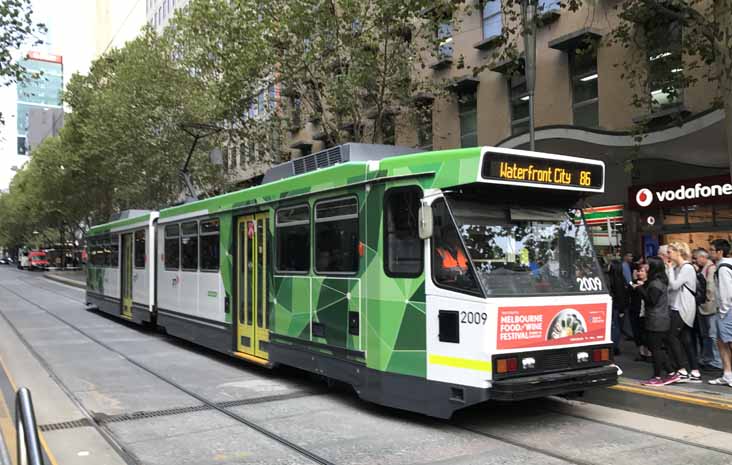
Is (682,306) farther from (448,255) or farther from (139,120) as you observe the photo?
(139,120)

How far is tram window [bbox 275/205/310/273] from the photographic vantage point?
8.32 m

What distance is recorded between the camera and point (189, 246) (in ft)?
40.6

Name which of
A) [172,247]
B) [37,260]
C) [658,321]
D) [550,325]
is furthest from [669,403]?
[37,260]

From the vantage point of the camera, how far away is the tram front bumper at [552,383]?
595 cm

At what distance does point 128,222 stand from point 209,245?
5.75 meters

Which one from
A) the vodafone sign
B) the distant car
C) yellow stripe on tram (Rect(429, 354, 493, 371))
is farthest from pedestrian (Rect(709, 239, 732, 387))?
the distant car

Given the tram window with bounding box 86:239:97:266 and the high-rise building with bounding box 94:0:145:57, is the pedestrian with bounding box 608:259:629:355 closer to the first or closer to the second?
the tram window with bounding box 86:239:97:266

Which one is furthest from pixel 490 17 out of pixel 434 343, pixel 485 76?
pixel 434 343

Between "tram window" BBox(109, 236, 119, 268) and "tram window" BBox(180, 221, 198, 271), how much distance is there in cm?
554

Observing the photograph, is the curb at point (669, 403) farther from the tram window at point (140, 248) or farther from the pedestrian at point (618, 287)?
the tram window at point (140, 248)

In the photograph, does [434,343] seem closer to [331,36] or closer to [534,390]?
[534,390]

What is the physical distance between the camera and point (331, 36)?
16.5 metres

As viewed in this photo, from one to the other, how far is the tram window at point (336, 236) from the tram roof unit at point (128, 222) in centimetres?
796

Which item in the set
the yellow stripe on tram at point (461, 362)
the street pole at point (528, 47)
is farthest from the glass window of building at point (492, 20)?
the yellow stripe on tram at point (461, 362)
